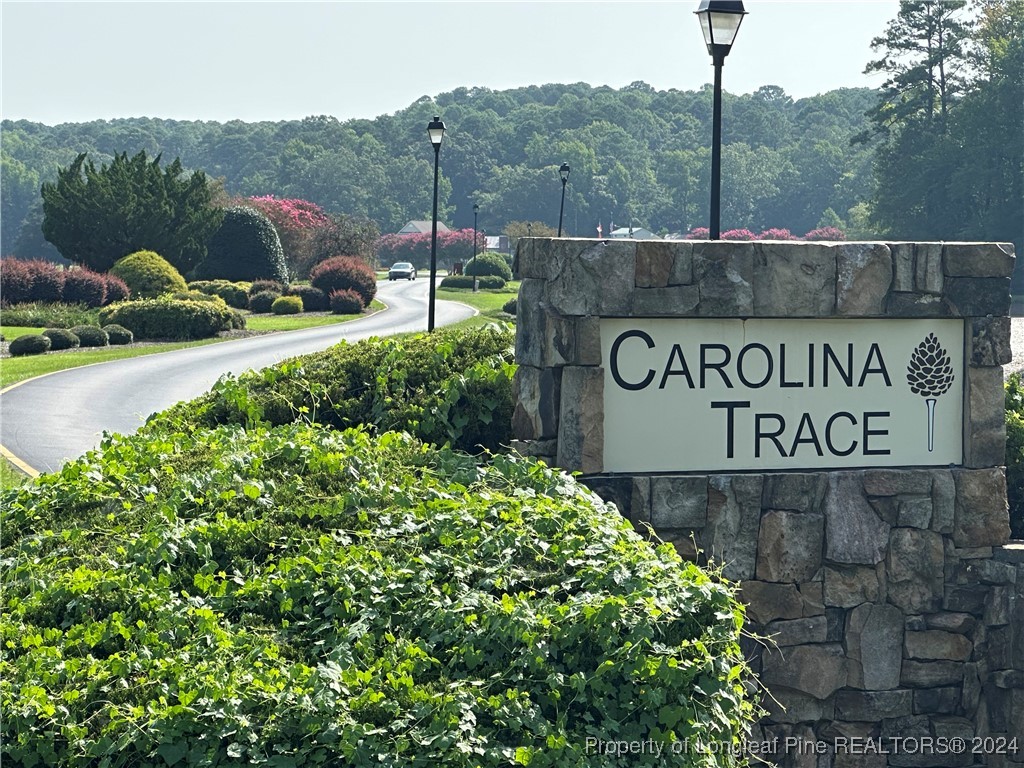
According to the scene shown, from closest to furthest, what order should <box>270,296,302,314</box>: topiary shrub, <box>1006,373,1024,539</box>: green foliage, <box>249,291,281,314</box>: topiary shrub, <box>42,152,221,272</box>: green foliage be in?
<box>1006,373,1024,539</box>: green foliage
<box>270,296,302,314</box>: topiary shrub
<box>42,152,221,272</box>: green foliage
<box>249,291,281,314</box>: topiary shrub

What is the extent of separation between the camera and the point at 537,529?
16.6 ft

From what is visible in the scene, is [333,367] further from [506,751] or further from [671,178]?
[671,178]

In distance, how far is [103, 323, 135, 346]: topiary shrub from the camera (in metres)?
27.8

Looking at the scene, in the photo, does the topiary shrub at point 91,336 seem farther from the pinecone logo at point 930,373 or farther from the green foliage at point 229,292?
the pinecone logo at point 930,373

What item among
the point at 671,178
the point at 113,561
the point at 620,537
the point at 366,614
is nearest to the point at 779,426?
the point at 620,537

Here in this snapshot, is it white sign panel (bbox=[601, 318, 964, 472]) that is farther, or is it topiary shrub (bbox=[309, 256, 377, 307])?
topiary shrub (bbox=[309, 256, 377, 307])

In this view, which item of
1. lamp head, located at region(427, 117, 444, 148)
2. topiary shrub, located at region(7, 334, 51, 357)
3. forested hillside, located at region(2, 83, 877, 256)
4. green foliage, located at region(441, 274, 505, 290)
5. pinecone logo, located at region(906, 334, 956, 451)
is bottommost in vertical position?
topiary shrub, located at region(7, 334, 51, 357)

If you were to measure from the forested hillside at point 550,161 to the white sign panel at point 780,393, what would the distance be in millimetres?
105144

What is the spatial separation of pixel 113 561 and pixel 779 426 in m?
3.59

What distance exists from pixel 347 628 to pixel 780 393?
322 centimetres

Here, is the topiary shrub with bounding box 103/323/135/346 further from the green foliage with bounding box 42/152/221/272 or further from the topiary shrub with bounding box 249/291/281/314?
the green foliage with bounding box 42/152/221/272

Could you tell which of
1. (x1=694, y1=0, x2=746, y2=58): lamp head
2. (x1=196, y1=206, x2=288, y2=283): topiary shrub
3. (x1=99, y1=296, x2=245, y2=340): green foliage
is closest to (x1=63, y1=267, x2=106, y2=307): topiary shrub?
(x1=99, y1=296, x2=245, y2=340): green foliage

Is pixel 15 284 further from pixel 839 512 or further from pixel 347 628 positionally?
pixel 347 628

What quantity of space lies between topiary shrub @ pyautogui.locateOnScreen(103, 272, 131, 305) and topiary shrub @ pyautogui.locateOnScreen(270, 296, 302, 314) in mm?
4576
